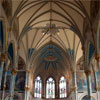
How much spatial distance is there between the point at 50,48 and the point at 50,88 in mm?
9040

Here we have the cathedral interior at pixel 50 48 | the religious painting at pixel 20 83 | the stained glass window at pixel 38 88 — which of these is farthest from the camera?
the stained glass window at pixel 38 88

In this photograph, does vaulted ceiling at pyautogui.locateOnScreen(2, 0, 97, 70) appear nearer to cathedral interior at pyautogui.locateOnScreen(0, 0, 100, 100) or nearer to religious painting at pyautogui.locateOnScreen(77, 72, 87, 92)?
cathedral interior at pyautogui.locateOnScreen(0, 0, 100, 100)

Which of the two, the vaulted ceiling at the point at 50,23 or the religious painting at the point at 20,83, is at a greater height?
the vaulted ceiling at the point at 50,23

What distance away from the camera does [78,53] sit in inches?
1093

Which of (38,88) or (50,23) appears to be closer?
(50,23)

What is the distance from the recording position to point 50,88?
117 ft

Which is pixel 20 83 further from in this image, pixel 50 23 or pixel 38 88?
pixel 50 23

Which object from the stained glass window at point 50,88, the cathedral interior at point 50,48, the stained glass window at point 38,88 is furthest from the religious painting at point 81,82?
the stained glass window at point 38,88

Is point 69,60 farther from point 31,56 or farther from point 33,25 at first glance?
point 33,25

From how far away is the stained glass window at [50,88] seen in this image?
115 feet

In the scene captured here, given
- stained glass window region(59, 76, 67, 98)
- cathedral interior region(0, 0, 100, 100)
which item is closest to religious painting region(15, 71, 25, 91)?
cathedral interior region(0, 0, 100, 100)

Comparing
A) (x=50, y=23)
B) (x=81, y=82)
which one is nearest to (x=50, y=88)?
(x=81, y=82)

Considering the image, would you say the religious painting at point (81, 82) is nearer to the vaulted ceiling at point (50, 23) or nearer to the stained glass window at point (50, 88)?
the vaulted ceiling at point (50, 23)

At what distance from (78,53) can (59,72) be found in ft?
31.1
